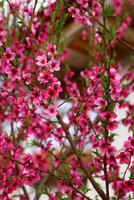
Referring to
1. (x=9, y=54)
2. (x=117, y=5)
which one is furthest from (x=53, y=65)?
(x=117, y=5)

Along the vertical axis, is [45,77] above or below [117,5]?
below

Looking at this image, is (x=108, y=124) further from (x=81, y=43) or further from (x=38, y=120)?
(x=81, y=43)

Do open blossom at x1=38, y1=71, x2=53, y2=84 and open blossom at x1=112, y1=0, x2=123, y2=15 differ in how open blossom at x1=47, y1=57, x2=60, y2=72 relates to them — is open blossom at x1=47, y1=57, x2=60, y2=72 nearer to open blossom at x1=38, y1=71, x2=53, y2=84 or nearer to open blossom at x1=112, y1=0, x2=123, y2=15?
open blossom at x1=38, y1=71, x2=53, y2=84

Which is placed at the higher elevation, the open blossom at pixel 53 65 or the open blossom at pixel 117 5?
the open blossom at pixel 117 5

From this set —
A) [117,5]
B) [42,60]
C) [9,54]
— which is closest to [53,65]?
[42,60]

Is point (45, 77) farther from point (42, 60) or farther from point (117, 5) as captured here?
point (117, 5)

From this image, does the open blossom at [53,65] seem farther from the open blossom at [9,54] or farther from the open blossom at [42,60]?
the open blossom at [9,54]

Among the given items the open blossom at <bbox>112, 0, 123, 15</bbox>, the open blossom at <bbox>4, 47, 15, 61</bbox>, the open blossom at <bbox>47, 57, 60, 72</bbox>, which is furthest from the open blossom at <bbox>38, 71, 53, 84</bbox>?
the open blossom at <bbox>112, 0, 123, 15</bbox>

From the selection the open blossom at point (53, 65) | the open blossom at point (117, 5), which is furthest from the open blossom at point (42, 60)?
the open blossom at point (117, 5)

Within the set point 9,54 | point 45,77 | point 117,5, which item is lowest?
point 45,77

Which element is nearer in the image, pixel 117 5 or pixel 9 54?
pixel 9 54

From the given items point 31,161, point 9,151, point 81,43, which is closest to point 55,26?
point 31,161
